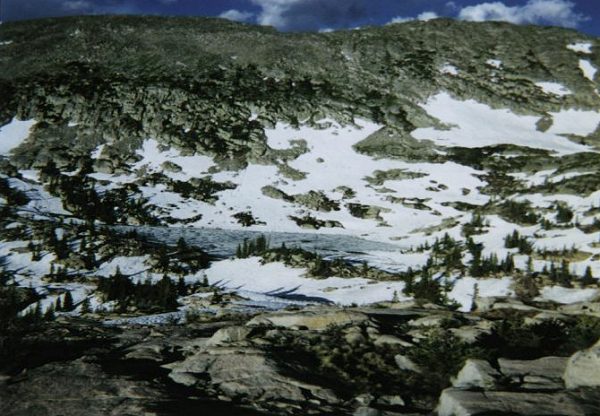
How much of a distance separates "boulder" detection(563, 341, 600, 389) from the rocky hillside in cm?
6

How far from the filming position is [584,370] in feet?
31.7

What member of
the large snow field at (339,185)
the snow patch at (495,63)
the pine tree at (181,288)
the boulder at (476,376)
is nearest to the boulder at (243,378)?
the boulder at (476,376)

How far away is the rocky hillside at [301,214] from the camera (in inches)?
466

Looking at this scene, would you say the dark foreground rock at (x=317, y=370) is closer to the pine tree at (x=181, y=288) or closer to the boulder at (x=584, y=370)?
the boulder at (x=584, y=370)

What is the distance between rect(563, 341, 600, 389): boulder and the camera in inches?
372

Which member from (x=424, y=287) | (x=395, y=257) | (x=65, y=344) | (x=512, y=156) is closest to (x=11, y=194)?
(x=395, y=257)

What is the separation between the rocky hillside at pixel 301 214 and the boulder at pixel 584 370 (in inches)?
2.2

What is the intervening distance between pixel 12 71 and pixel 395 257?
121m

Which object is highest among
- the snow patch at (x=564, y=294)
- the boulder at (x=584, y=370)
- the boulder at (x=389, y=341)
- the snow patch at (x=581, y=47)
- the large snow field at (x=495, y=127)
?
the snow patch at (x=581, y=47)

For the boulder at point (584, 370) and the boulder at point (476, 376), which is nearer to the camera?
the boulder at point (584, 370)

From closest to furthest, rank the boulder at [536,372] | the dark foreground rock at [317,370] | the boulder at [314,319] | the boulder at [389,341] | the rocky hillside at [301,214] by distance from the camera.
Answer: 1. the dark foreground rock at [317,370]
2. the boulder at [536,372]
3. the rocky hillside at [301,214]
4. the boulder at [389,341]
5. the boulder at [314,319]

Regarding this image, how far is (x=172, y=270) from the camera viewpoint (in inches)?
1807

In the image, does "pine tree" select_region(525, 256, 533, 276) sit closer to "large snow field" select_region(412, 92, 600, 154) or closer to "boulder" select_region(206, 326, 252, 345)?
"boulder" select_region(206, 326, 252, 345)

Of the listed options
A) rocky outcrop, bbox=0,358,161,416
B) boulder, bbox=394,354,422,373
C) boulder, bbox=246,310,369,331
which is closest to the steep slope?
boulder, bbox=246,310,369,331
